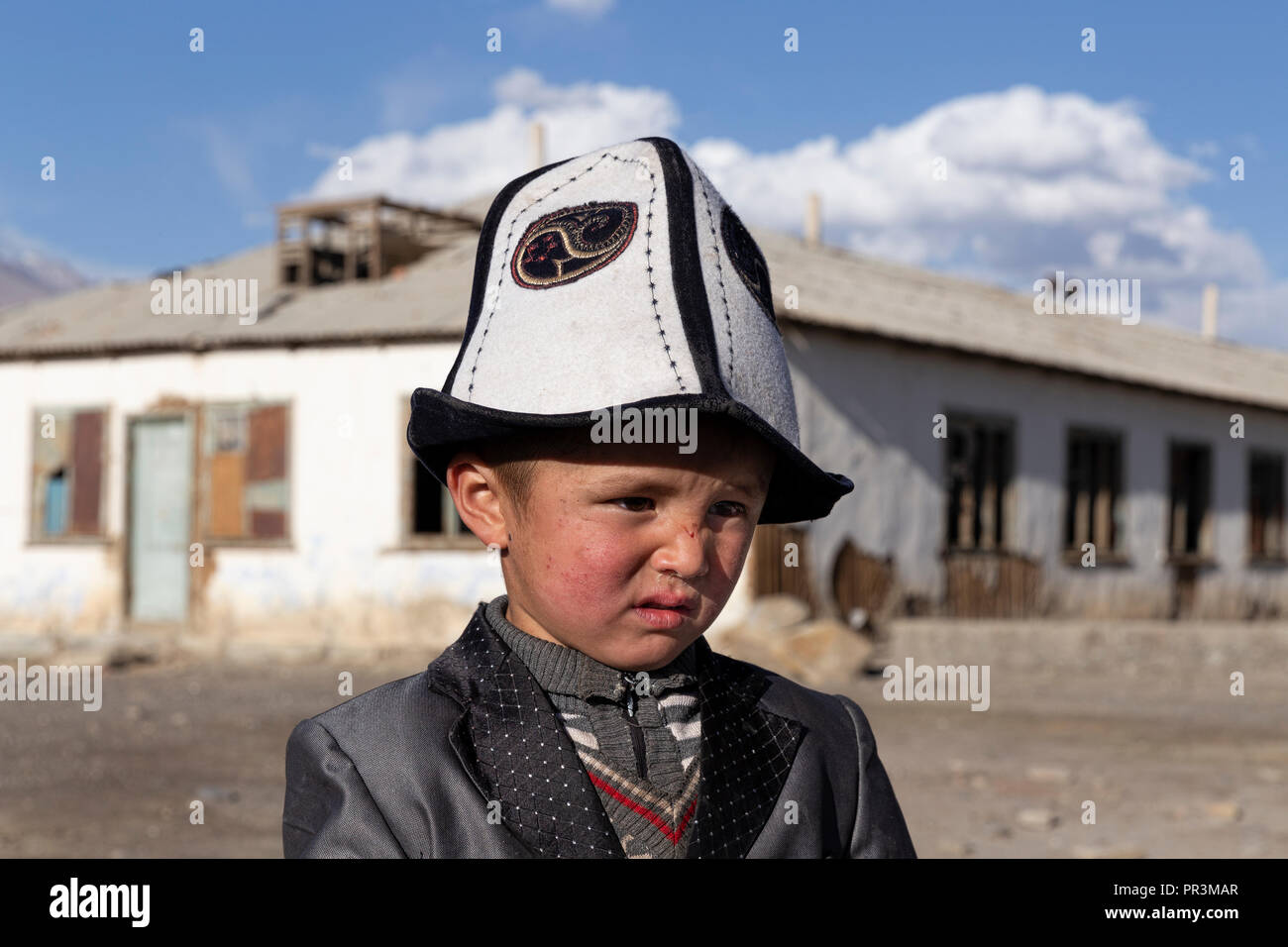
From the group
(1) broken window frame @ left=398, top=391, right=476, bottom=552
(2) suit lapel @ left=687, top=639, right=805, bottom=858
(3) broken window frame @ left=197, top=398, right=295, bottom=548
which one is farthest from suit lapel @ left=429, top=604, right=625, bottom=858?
(3) broken window frame @ left=197, top=398, right=295, bottom=548

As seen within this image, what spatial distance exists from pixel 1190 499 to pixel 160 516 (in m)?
13.9

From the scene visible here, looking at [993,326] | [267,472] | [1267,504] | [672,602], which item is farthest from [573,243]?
[1267,504]

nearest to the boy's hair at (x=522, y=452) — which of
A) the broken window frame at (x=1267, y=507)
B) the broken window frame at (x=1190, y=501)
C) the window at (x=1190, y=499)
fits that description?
the broken window frame at (x=1190, y=501)

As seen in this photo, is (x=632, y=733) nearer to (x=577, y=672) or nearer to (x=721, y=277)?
(x=577, y=672)

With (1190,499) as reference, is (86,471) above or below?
above

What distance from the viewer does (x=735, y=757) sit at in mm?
1530

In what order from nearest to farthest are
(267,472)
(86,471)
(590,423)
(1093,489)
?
1. (590,423)
2. (267,472)
3. (86,471)
4. (1093,489)

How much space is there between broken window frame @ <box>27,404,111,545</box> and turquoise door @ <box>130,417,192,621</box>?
0.35 meters

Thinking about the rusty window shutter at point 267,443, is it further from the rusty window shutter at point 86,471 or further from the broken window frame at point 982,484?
the broken window frame at point 982,484

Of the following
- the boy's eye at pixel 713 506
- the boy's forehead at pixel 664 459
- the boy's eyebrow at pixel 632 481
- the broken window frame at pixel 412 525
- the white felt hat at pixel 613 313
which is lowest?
the broken window frame at pixel 412 525

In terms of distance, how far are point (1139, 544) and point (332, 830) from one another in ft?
57.5

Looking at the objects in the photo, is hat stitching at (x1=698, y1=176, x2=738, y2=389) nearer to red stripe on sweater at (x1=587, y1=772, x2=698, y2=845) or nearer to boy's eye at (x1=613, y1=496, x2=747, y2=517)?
boy's eye at (x1=613, y1=496, x2=747, y2=517)

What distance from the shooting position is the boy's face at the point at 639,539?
1.44m
